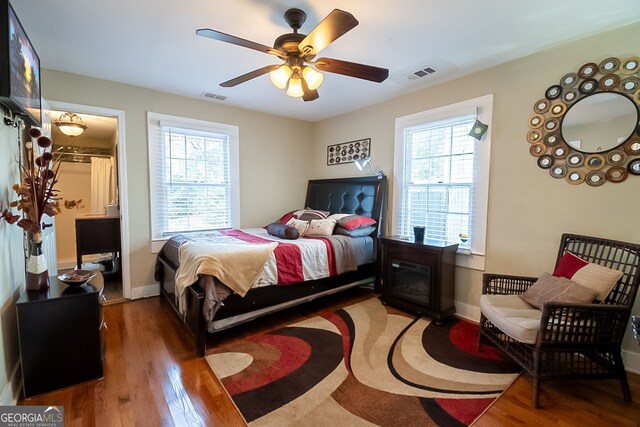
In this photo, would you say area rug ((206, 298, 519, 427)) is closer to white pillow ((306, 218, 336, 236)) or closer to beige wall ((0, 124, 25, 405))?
white pillow ((306, 218, 336, 236))

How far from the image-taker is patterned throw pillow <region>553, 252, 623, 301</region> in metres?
1.87

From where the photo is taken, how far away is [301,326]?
275 cm

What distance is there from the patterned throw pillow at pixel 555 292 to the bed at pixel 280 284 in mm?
1706

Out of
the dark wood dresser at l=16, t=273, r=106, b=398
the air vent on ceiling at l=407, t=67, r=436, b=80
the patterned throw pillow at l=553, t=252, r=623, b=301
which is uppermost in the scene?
the air vent on ceiling at l=407, t=67, r=436, b=80

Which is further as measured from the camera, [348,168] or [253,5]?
[348,168]

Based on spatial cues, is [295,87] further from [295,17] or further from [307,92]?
[295,17]

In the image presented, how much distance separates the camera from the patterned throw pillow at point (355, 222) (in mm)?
3477

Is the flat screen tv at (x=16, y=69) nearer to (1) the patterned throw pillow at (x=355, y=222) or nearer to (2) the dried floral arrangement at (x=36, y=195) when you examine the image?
(2) the dried floral arrangement at (x=36, y=195)

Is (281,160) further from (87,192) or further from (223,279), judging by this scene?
(87,192)

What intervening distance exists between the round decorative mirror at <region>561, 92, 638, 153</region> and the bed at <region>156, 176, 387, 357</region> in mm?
1888

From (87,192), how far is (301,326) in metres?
5.05

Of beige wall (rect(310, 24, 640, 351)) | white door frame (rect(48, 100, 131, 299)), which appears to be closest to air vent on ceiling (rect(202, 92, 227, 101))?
white door frame (rect(48, 100, 131, 299))

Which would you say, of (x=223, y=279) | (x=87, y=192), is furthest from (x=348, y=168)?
(x=87, y=192)

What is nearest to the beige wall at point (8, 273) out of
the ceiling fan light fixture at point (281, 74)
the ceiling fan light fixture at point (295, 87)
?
the ceiling fan light fixture at point (281, 74)
